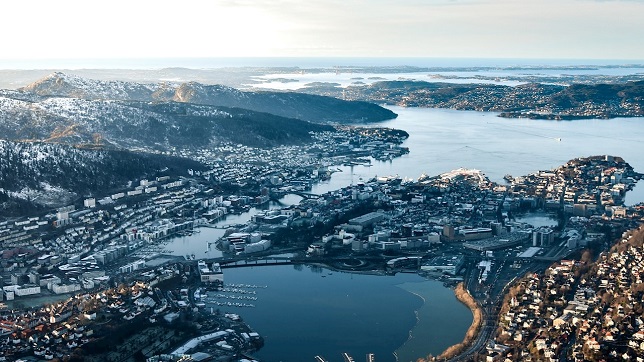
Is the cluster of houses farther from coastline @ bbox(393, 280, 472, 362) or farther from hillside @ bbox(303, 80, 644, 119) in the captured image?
hillside @ bbox(303, 80, 644, 119)

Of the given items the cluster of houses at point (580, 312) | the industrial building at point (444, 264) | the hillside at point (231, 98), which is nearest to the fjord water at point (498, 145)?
the hillside at point (231, 98)

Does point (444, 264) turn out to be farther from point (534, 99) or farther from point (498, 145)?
point (534, 99)

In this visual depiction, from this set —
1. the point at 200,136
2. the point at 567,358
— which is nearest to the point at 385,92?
the point at 200,136

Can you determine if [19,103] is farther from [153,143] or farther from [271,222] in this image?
[271,222]

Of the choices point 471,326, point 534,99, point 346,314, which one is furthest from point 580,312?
point 534,99

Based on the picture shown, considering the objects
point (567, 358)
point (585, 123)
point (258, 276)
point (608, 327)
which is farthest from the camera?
point (585, 123)

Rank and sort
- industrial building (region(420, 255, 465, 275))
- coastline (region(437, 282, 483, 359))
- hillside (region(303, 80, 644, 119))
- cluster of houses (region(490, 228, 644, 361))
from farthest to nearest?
hillside (region(303, 80, 644, 119)), industrial building (region(420, 255, 465, 275)), coastline (region(437, 282, 483, 359)), cluster of houses (region(490, 228, 644, 361))

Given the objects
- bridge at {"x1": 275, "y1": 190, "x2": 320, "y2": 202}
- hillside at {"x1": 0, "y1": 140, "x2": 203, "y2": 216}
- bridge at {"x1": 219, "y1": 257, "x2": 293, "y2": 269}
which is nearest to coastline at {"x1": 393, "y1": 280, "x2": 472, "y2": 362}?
bridge at {"x1": 219, "y1": 257, "x2": 293, "y2": 269}
